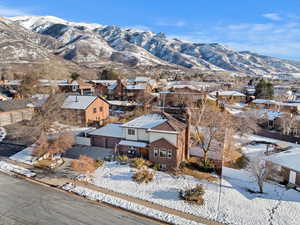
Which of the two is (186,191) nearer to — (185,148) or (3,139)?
(185,148)

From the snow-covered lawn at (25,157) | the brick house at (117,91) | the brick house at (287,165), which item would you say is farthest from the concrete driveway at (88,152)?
the brick house at (117,91)

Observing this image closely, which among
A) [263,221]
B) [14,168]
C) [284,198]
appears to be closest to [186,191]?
[263,221]

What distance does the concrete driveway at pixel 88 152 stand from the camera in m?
24.2

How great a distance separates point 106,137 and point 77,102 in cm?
1286

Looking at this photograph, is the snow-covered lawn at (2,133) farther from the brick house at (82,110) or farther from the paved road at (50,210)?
the paved road at (50,210)

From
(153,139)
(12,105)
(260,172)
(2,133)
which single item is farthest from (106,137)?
(12,105)

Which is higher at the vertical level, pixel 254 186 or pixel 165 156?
pixel 165 156

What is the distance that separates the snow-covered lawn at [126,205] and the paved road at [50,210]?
1.98 feet

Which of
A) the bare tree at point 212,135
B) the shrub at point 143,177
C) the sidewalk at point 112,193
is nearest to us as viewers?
the sidewalk at point 112,193

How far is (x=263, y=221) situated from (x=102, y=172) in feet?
47.8

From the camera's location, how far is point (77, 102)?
116 feet

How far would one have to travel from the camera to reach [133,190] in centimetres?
1845

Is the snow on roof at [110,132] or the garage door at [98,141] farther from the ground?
the snow on roof at [110,132]

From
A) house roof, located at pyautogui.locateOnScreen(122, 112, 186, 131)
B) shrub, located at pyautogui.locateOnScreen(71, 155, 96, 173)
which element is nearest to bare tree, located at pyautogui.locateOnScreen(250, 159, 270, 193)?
house roof, located at pyautogui.locateOnScreen(122, 112, 186, 131)
